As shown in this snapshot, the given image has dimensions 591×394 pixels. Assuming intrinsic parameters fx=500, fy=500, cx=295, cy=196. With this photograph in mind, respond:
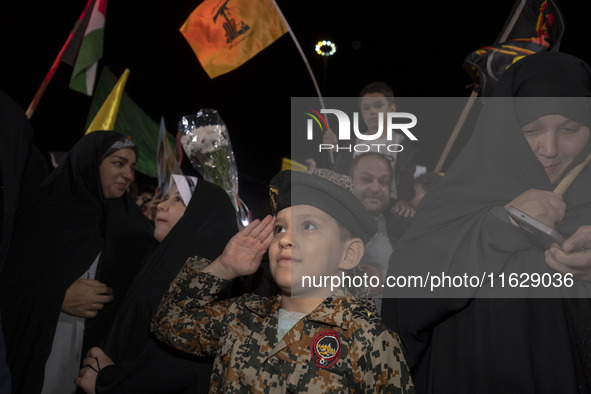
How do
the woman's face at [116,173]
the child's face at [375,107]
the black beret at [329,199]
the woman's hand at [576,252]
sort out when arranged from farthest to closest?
the child's face at [375,107] < the woman's face at [116,173] < the black beret at [329,199] < the woman's hand at [576,252]

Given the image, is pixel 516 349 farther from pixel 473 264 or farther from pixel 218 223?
pixel 218 223

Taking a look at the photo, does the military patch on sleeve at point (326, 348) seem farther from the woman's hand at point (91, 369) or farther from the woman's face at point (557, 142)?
the woman's hand at point (91, 369)

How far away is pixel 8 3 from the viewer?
6246 mm

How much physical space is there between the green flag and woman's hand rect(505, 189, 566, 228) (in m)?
5.67

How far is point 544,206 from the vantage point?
1.75 metres

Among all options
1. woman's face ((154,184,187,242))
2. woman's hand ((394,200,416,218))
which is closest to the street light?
woman's hand ((394,200,416,218))

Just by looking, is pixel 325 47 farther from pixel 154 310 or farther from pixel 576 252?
pixel 576 252

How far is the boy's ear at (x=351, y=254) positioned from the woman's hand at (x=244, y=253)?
1.06 ft

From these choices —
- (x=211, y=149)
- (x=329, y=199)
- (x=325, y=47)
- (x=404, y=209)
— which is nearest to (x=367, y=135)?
(x=404, y=209)

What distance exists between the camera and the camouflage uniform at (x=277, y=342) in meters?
1.79

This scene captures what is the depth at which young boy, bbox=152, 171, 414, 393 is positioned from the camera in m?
1.81

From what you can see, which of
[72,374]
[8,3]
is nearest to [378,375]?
[72,374]

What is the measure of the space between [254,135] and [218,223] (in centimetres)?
927

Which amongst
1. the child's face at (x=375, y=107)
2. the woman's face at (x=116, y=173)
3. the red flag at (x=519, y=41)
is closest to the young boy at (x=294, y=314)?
the red flag at (x=519, y=41)
